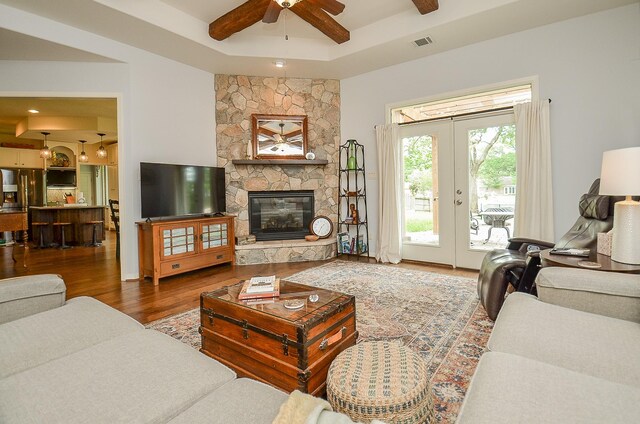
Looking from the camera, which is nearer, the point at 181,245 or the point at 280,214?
the point at 181,245

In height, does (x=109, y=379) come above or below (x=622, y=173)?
below

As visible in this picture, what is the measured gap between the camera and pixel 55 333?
4.76 ft

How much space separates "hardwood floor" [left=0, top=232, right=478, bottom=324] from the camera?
10.5 ft

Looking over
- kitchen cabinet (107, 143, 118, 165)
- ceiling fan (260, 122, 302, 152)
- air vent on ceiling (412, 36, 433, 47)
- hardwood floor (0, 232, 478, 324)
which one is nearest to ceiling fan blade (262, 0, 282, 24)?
air vent on ceiling (412, 36, 433, 47)

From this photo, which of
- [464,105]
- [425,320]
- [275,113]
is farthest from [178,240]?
[464,105]

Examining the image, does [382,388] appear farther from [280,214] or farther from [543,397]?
[280,214]

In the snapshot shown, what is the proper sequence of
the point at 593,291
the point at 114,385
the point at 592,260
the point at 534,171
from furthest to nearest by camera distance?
the point at 534,171 → the point at 592,260 → the point at 593,291 → the point at 114,385

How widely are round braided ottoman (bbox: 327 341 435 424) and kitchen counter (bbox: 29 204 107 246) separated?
7860 millimetres

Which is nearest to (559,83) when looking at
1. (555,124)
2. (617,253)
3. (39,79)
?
(555,124)

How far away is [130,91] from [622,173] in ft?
15.8

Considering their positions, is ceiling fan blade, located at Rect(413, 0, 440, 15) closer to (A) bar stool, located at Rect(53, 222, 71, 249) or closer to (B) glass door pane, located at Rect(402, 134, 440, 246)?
(B) glass door pane, located at Rect(402, 134, 440, 246)

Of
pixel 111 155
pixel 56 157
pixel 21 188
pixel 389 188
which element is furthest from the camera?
pixel 111 155

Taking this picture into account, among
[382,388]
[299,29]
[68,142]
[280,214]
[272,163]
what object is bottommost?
[382,388]

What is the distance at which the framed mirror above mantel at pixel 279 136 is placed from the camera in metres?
5.20
